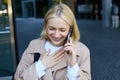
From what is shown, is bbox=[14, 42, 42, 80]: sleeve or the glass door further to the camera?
the glass door

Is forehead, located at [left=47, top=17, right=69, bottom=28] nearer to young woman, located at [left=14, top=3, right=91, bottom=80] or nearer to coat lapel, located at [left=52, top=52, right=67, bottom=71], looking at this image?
young woman, located at [left=14, top=3, right=91, bottom=80]

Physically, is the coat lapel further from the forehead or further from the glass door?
the glass door

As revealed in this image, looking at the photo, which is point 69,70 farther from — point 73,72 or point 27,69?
point 27,69

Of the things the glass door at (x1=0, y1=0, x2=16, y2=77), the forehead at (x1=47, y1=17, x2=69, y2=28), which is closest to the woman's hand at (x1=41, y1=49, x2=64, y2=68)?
the forehead at (x1=47, y1=17, x2=69, y2=28)

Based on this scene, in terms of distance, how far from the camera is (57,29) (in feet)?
6.89

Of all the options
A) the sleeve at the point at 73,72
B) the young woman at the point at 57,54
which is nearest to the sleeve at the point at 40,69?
the young woman at the point at 57,54

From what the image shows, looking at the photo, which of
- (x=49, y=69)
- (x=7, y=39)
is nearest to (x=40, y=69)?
(x=49, y=69)

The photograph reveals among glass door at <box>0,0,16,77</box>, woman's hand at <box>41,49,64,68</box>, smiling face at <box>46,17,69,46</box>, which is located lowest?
glass door at <box>0,0,16,77</box>

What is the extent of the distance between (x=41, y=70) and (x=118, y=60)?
22.9ft

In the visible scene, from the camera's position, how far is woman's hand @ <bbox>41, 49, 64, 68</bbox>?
7.08ft

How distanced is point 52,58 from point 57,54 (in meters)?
0.04

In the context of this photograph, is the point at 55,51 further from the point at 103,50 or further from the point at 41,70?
the point at 103,50

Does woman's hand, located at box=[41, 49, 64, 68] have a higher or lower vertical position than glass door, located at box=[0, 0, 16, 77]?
higher

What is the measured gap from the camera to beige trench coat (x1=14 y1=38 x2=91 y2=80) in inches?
83.9
